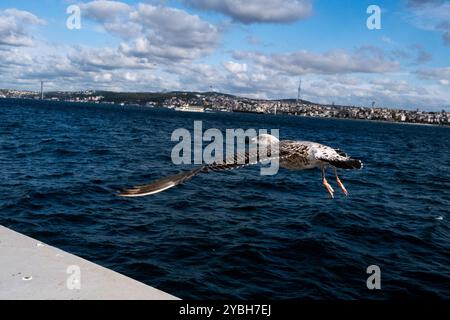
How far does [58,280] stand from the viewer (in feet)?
23.1

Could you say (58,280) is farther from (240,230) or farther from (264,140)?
(240,230)

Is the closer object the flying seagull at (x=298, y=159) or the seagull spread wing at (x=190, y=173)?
the seagull spread wing at (x=190, y=173)

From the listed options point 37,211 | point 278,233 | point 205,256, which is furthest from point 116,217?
point 278,233

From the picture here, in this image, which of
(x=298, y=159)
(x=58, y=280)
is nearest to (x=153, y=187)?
(x=58, y=280)

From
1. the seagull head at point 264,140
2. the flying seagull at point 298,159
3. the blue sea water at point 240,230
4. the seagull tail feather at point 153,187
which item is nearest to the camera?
the seagull tail feather at point 153,187

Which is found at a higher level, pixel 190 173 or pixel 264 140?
pixel 264 140

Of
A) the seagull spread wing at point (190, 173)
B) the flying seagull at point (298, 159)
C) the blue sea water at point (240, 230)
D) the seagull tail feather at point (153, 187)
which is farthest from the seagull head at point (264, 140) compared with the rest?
the blue sea water at point (240, 230)

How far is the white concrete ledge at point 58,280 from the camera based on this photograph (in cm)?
664

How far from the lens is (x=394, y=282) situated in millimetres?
14250

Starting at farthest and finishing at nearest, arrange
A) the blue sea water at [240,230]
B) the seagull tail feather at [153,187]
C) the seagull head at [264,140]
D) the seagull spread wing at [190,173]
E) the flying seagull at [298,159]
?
the blue sea water at [240,230]
the seagull head at [264,140]
the flying seagull at [298,159]
the seagull spread wing at [190,173]
the seagull tail feather at [153,187]

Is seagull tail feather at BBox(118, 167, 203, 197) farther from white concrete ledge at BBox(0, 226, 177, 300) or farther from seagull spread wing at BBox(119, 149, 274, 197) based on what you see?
white concrete ledge at BBox(0, 226, 177, 300)

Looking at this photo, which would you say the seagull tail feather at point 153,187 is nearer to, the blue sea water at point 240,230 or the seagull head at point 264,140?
the seagull head at point 264,140
